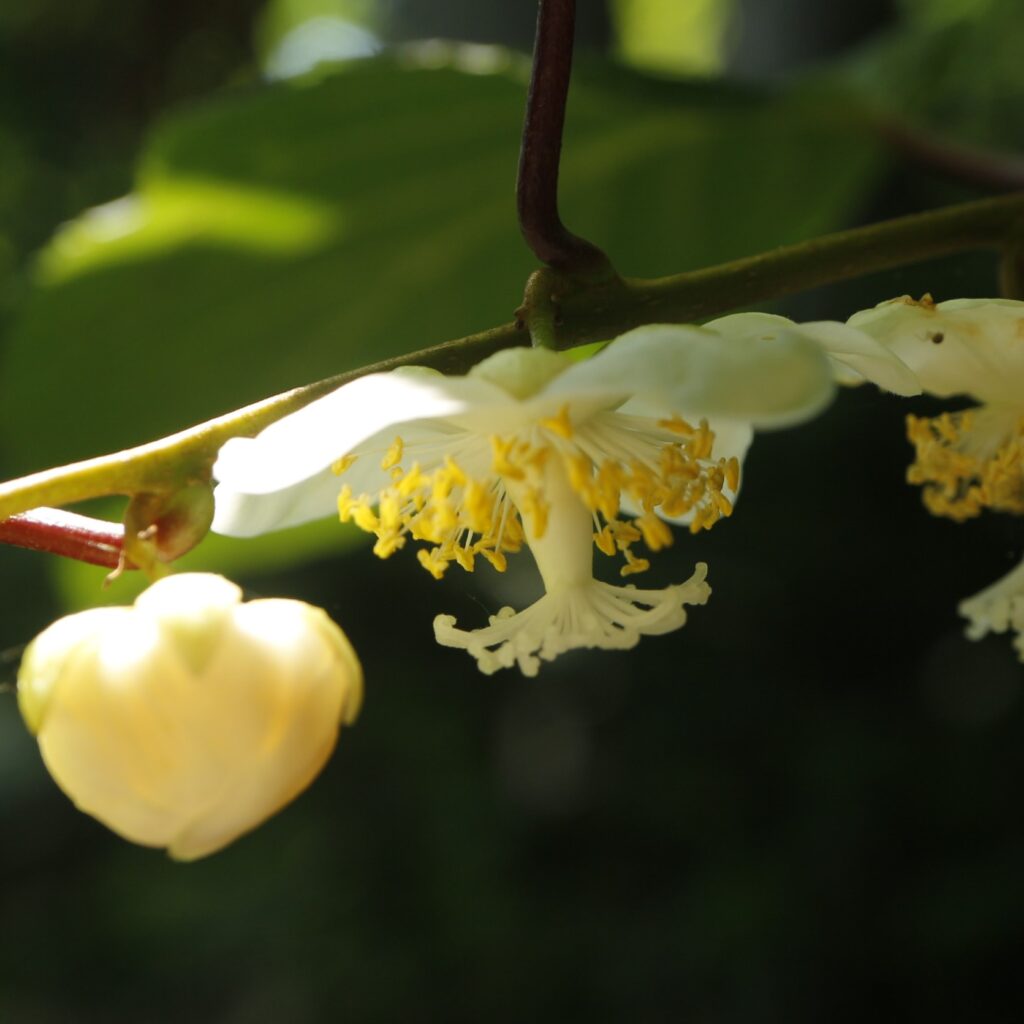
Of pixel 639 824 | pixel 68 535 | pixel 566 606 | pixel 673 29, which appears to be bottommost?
pixel 639 824

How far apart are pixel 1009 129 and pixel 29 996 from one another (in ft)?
6.58

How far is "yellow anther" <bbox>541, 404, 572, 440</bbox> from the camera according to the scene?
452 mm

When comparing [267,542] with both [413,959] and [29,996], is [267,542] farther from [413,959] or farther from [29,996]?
[29,996]

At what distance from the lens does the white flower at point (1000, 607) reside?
0.60m

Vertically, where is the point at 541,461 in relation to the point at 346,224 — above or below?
above

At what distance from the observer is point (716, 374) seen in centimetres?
39

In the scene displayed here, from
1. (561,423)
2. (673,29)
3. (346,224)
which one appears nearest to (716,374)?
(561,423)

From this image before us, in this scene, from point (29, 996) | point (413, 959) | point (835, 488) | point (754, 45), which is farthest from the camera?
point (29, 996)

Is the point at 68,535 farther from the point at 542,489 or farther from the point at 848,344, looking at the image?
the point at 848,344

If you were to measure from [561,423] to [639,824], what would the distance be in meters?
1.63

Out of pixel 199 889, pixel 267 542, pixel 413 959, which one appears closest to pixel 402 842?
pixel 413 959

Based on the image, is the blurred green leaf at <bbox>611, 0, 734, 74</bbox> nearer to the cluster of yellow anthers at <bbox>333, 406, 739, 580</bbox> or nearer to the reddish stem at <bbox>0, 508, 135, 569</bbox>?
the cluster of yellow anthers at <bbox>333, 406, 739, 580</bbox>

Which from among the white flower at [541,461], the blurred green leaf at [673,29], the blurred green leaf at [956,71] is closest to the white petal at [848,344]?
the white flower at [541,461]

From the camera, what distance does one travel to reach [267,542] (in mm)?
969
